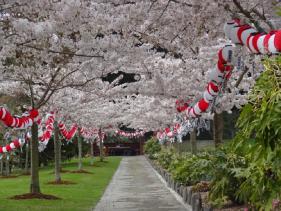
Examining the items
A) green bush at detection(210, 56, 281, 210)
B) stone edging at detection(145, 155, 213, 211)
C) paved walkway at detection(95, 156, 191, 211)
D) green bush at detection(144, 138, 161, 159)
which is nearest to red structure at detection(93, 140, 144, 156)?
green bush at detection(144, 138, 161, 159)

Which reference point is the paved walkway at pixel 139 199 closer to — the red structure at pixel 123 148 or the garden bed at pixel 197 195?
the garden bed at pixel 197 195

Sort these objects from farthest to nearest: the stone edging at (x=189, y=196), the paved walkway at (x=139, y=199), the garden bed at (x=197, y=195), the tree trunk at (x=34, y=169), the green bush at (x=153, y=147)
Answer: the green bush at (x=153, y=147)
the tree trunk at (x=34, y=169)
the paved walkway at (x=139, y=199)
the stone edging at (x=189, y=196)
the garden bed at (x=197, y=195)

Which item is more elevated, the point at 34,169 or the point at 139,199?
the point at 34,169

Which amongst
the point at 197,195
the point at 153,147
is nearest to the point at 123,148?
the point at 153,147

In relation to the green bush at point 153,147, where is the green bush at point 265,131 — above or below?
below

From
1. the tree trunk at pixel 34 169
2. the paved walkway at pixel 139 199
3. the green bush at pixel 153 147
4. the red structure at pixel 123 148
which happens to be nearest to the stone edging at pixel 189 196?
the paved walkway at pixel 139 199

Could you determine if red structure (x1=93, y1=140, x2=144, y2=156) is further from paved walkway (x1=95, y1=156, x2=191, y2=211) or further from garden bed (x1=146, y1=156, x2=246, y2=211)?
garden bed (x1=146, y1=156, x2=246, y2=211)

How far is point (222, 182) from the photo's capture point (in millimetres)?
9406

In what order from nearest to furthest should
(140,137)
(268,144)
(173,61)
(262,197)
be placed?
(268,144) < (262,197) < (173,61) < (140,137)

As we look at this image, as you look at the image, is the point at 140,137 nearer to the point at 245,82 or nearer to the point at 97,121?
the point at 97,121

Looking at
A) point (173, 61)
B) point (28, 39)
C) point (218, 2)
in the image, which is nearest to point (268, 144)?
point (218, 2)

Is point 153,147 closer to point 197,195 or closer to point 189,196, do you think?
point 189,196

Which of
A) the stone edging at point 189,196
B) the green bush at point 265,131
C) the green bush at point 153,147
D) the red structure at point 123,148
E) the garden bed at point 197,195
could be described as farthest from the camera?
the red structure at point 123,148

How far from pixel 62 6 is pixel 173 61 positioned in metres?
7.59
